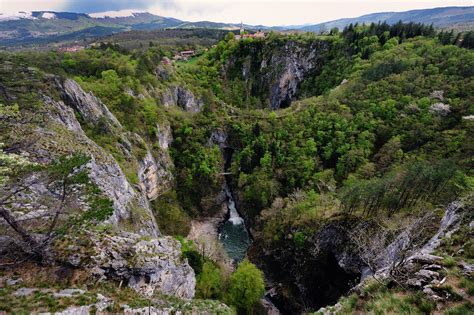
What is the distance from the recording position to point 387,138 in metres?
46.4

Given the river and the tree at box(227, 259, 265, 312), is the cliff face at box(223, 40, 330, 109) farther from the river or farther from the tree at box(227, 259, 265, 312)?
the tree at box(227, 259, 265, 312)

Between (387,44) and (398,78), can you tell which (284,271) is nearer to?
(398,78)

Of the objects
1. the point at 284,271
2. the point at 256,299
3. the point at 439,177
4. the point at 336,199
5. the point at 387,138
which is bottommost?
the point at 284,271

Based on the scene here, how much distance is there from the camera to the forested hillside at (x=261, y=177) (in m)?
14.2

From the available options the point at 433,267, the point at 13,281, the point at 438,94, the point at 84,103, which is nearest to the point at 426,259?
the point at 433,267

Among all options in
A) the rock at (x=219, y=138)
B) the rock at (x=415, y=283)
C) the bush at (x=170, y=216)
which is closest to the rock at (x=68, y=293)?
the rock at (x=415, y=283)

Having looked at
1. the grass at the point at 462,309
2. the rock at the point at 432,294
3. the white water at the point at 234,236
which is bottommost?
the white water at the point at 234,236

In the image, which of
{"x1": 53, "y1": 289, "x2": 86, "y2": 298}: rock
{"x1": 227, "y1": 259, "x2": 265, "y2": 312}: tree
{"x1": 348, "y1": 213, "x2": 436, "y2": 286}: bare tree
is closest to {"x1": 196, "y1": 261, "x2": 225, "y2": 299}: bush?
{"x1": 227, "y1": 259, "x2": 265, "y2": 312}: tree

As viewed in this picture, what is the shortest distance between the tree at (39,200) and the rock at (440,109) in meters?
53.1

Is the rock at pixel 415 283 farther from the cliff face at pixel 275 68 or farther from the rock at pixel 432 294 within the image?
the cliff face at pixel 275 68

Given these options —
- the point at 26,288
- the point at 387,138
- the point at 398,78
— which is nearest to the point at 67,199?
the point at 26,288

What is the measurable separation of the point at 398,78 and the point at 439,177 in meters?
35.2

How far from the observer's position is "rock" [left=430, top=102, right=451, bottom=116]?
4453 centimetres

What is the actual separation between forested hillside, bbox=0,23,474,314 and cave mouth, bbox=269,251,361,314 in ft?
0.57
